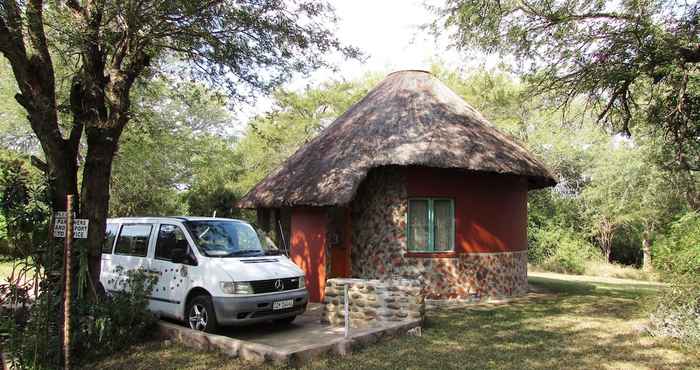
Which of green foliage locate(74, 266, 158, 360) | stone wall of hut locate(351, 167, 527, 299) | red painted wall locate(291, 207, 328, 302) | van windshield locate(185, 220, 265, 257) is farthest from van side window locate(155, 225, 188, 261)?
stone wall of hut locate(351, 167, 527, 299)

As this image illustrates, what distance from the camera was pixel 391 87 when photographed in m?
13.6

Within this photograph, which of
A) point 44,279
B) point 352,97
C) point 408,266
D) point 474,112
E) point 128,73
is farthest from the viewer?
point 352,97

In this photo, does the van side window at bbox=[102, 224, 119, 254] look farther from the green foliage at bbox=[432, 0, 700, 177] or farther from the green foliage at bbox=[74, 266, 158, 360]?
the green foliage at bbox=[432, 0, 700, 177]

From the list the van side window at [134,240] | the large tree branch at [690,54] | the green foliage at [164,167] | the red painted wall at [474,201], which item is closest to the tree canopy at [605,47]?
the large tree branch at [690,54]

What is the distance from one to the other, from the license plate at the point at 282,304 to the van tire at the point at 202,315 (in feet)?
2.80

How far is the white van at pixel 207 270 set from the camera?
7289mm

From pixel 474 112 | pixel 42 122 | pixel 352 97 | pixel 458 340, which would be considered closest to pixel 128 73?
pixel 42 122

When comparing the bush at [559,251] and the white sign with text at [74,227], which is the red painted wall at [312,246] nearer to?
the white sign with text at [74,227]

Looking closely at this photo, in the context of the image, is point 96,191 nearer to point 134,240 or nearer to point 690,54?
point 134,240

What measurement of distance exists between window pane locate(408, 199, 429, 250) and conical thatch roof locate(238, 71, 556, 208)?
1.17 meters

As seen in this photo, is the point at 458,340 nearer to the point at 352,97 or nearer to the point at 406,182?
the point at 406,182

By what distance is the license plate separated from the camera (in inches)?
298

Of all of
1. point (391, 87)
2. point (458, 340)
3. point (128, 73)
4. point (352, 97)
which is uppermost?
point (352, 97)

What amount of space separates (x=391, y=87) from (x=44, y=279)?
31.0 feet
